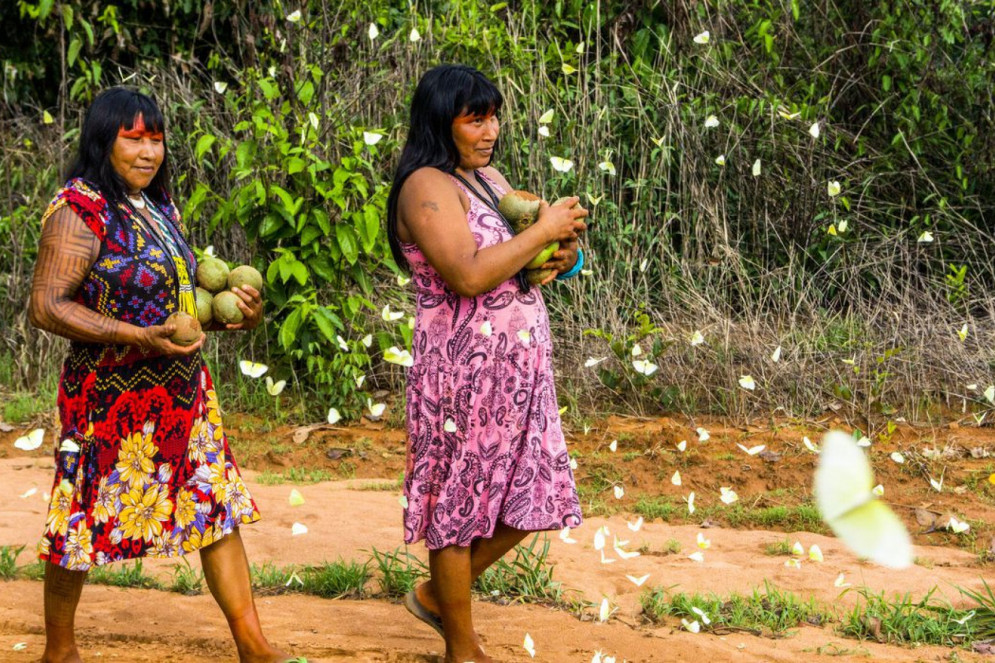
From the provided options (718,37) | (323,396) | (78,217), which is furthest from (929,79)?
(78,217)

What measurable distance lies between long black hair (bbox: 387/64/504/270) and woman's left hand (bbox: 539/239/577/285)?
0.35 m

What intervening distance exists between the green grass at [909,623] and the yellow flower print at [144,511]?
81.2 inches

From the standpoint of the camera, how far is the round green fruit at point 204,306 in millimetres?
3025

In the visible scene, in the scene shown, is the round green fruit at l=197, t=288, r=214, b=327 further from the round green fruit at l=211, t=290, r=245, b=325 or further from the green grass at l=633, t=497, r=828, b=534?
the green grass at l=633, t=497, r=828, b=534

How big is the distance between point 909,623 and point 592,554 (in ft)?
3.96

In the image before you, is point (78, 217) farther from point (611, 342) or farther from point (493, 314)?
point (611, 342)

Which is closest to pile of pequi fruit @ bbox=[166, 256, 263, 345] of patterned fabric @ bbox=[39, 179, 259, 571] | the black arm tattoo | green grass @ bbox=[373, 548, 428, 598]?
patterned fabric @ bbox=[39, 179, 259, 571]

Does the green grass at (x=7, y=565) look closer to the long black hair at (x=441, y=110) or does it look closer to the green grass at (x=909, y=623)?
the long black hair at (x=441, y=110)

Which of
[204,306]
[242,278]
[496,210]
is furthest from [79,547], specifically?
[496,210]

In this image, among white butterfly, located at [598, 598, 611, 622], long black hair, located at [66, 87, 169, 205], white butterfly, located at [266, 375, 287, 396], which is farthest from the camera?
white butterfly, located at [266, 375, 287, 396]

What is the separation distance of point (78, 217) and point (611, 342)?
149 inches

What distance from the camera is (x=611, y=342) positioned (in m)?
6.16

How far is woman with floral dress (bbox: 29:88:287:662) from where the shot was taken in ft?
9.02

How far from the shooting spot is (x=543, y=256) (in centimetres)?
293
